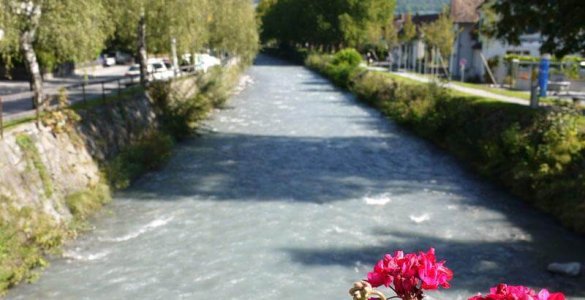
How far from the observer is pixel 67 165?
15.2m

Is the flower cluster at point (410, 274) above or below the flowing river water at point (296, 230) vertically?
above

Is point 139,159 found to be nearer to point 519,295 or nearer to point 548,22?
point 548,22

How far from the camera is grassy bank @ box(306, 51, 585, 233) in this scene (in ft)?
48.4

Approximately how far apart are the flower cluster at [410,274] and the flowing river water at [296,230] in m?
7.31

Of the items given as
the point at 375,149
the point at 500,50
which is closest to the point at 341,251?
the point at 375,149

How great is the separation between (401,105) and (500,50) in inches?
710

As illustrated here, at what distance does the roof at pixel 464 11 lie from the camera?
5069cm

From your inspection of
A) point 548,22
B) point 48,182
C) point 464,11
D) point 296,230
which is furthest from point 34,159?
point 464,11

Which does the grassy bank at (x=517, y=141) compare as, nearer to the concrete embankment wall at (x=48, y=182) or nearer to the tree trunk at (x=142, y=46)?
the concrete embankment wall at (x=48, y=182)

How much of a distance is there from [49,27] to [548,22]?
46.4 feet

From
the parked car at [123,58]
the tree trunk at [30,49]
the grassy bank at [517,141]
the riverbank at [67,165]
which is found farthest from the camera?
the parked car at [123,58]

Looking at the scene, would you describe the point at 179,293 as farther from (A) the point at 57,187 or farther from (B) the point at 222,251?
(A) the point at 57,187

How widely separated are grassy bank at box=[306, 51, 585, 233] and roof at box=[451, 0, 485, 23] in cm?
2445

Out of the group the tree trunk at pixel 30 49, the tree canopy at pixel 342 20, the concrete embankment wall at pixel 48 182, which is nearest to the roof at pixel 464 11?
the tree canopy at pixel 342 20
